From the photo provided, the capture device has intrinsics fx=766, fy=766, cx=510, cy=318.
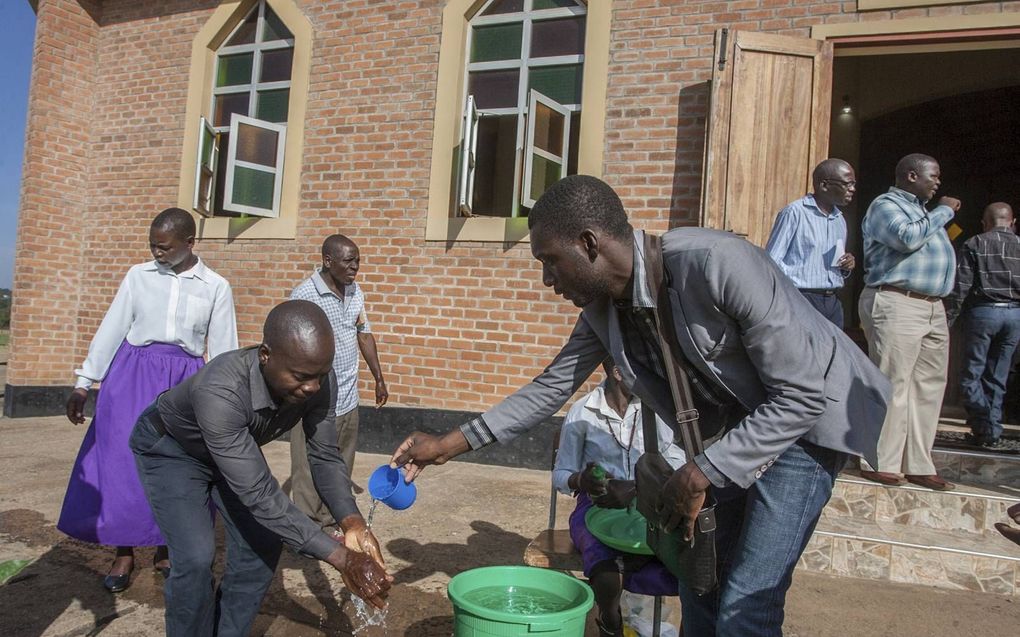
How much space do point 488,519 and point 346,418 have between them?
127cm

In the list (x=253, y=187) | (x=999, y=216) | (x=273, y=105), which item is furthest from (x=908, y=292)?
(x=273, y=105)

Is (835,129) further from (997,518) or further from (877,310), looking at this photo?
(997,518)

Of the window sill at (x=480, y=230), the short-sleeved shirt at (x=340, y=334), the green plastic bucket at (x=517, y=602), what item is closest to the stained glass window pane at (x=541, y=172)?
the window sill at (x=480, y=230)

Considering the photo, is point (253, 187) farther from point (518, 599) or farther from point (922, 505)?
point (922, 505)

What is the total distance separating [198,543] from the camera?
2.88 m

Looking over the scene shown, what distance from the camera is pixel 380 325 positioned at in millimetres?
7773

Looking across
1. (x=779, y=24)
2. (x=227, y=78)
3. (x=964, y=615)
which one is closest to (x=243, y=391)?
(x=964, y=615)

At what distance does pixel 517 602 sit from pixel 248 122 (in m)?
6.78

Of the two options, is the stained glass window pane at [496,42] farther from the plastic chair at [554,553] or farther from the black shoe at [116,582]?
the black shoe at [116,582]

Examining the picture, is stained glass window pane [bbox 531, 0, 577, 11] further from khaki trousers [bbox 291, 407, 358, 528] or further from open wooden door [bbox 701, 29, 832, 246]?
khaki trousers [bbox 291, 407, 358, 528]

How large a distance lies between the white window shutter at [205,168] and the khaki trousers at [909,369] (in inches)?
270

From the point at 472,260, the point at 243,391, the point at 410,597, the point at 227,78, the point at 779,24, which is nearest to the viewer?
the point at 243,391

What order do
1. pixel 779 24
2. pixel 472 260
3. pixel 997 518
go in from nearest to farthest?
pixel 997 518, pixel 779 24, pixel 472 260

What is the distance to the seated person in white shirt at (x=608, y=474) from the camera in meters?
3.22
